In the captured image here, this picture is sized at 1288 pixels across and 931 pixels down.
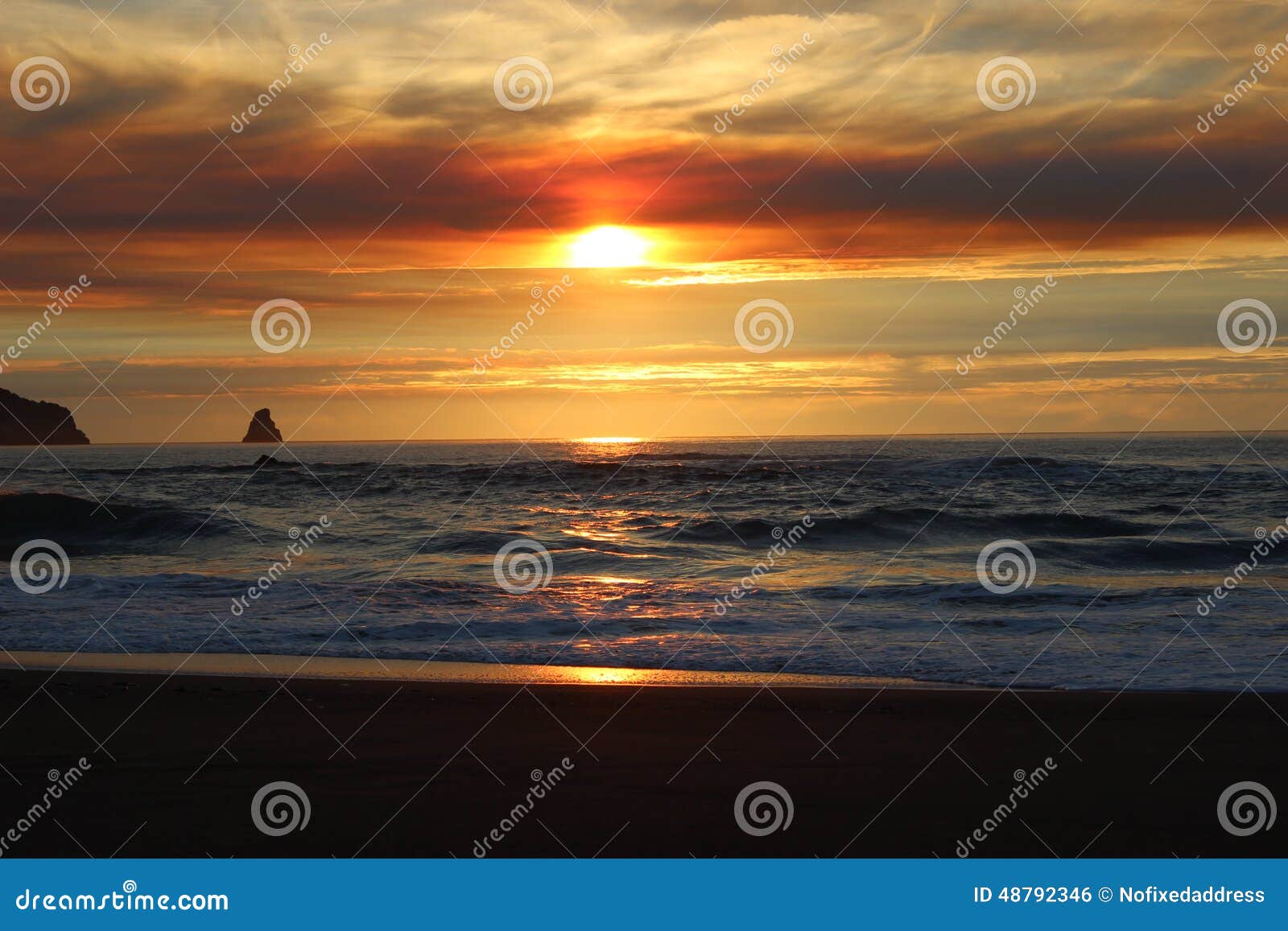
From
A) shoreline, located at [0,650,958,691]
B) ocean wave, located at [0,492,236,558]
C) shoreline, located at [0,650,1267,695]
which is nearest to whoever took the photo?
shoreline, located at [0,650,1267,695]

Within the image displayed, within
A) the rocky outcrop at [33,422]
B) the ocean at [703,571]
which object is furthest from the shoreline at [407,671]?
the rocky outcrop at [33,422]

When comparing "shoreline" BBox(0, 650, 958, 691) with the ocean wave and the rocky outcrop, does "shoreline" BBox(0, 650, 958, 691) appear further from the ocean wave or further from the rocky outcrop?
the rocky outcrop

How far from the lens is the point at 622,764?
24.0 ft

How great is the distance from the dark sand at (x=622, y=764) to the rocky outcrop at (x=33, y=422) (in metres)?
130

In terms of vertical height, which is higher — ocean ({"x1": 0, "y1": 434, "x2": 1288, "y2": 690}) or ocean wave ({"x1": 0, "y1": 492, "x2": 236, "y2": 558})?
ocean ({"x1": 0, "y1": 434, "x2": 1288, "y2": 690})

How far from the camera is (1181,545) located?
25.5 meters

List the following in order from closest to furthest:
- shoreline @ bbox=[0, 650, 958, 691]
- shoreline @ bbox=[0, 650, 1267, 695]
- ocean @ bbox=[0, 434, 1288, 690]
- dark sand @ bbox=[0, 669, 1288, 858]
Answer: dark sand @ bbox=[0, 669, 1288, 858]
shoreline @ bbox=[0, 650, 1267, 695]
shoreline @ bbox=[0, 650, 958, 691]
ocean @ bbox=[0, 434, 1288, 690]

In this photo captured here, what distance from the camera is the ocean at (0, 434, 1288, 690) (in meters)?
12.5

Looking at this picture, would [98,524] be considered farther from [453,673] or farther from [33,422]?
[33,422]

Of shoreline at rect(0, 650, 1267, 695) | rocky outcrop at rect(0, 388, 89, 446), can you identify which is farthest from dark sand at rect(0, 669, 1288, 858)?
rocky outcrop at rect(0, 388, 89, 446)

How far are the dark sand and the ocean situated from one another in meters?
2.10

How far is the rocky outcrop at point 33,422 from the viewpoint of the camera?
122 m

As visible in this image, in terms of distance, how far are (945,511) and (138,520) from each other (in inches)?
1023

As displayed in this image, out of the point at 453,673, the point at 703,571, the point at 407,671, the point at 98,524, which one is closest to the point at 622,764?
the point at 453,673
